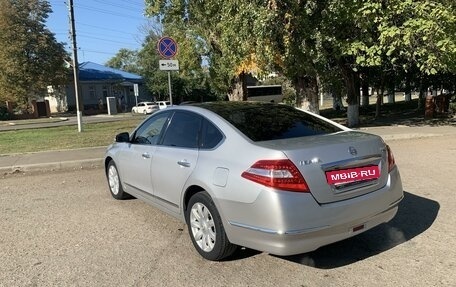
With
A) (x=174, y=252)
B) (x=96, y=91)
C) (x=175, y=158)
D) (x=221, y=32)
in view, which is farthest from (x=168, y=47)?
(x=96, y=91)

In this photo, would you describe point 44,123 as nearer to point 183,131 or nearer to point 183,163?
point 183,131

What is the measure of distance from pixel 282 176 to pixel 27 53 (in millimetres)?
48208

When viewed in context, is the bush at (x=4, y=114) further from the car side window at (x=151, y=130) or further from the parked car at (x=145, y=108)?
the car side window at (x=151, y=130)

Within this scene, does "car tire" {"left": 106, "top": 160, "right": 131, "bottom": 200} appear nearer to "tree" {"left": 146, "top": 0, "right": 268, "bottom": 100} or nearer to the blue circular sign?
the blue circular sign

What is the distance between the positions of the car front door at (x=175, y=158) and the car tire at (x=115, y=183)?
1568 mm

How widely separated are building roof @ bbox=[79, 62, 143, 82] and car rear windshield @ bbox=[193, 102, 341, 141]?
53.3 metres

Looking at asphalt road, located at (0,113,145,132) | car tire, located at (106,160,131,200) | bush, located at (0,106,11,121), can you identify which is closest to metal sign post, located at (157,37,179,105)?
car tire, located at (106,160,131,200)

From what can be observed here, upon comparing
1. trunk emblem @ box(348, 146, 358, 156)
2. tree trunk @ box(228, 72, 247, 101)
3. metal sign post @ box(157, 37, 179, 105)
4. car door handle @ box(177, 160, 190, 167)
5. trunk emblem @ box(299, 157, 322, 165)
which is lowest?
car door handle @ box(177, 160, 190, 167)

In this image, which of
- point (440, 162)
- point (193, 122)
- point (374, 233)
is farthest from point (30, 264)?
point (440, 162)

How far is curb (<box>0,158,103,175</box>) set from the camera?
1021cm

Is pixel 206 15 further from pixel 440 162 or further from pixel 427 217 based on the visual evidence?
pixel 427 217

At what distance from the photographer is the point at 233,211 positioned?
4070mm

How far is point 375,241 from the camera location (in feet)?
15.8

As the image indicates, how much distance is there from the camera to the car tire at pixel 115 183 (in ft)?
22.6
